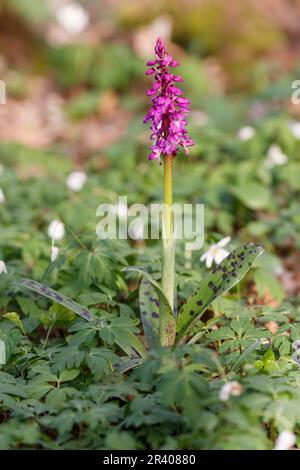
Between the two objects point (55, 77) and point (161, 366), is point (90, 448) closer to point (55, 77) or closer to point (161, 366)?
point (161, 366)

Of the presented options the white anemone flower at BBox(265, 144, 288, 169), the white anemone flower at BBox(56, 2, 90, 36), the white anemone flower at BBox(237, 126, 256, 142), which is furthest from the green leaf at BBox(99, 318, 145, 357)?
the white anemone flower at BBox(56, 2, 90, 36)

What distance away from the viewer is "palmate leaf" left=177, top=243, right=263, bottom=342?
297cm

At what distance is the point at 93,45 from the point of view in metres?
8.36

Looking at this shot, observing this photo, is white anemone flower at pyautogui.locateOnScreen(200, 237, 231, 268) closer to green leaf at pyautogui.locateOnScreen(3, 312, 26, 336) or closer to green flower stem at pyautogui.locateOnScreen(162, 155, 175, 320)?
green flower stem at pyautogui.locateOnScreen(162, 155, 175, 320)

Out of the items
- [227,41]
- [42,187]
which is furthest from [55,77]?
[42,187]

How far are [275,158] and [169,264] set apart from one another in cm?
263

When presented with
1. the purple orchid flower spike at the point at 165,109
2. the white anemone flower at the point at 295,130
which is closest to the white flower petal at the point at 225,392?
the purple orchid flower spike at the point at 165,109

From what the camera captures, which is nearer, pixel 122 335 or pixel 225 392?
pixel 225 392

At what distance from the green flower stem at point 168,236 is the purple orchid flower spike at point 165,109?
70 mm

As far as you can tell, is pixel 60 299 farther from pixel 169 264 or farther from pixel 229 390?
pixel 229 390

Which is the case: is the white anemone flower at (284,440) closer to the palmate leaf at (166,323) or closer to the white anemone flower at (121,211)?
the palmate leaf at (166,323)

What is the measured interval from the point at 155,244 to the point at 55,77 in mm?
4680

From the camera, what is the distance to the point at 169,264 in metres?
2.98

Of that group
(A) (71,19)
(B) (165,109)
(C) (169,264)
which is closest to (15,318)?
(C) (169,264)
